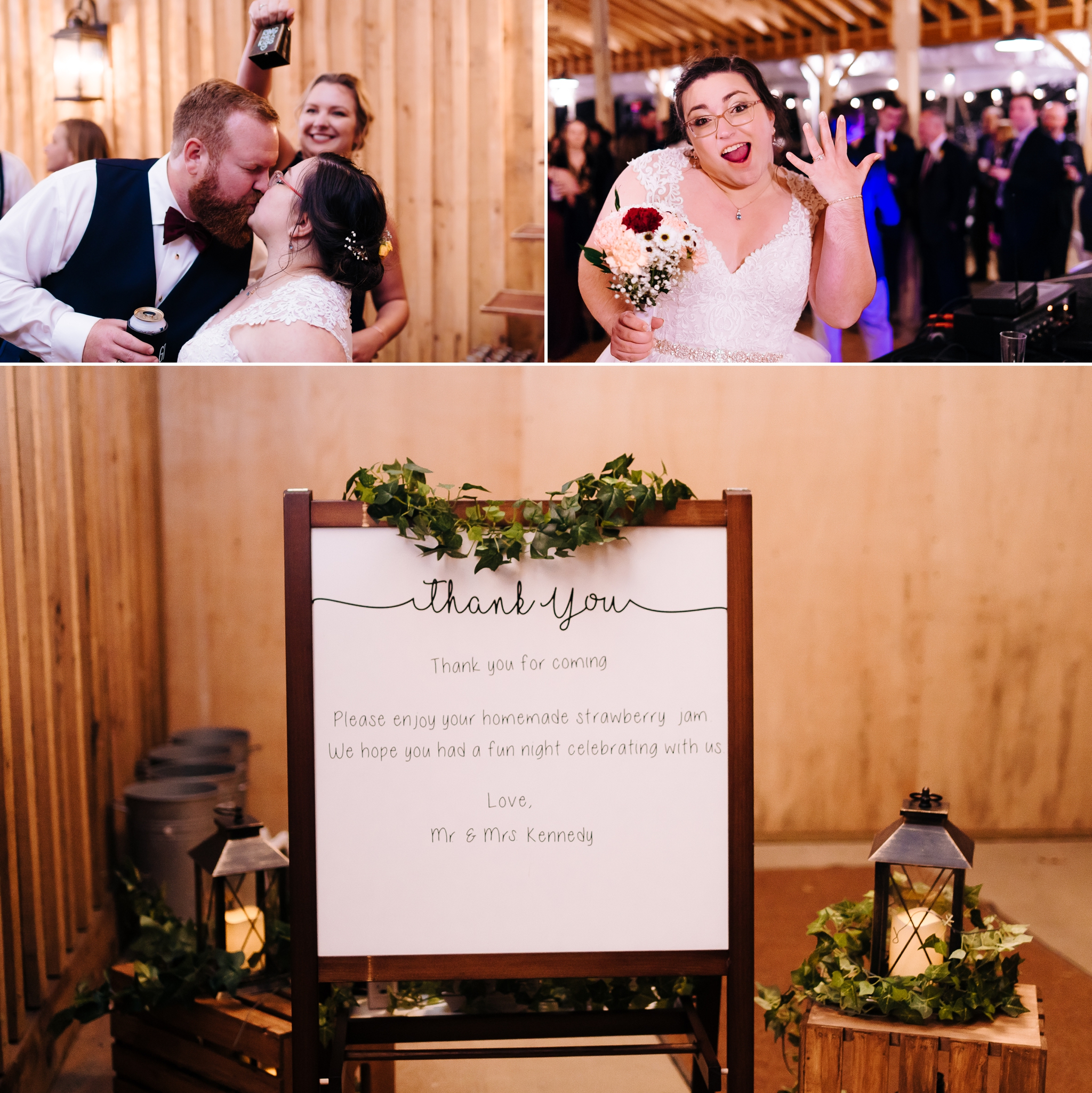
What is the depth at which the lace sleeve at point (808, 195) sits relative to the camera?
9.19 ft

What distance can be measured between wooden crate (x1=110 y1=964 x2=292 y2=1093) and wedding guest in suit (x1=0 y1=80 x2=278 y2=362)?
1605mm

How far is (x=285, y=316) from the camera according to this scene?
2678 millimetres

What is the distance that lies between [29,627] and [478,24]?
187cm

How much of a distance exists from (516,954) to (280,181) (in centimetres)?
185

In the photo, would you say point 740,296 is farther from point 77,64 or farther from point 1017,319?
point 77,64

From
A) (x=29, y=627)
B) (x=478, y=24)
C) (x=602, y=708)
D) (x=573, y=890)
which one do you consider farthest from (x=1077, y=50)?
(x=29, y=627)

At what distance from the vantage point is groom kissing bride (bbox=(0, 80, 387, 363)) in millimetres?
2635

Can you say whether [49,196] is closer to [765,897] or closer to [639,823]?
[639,823]

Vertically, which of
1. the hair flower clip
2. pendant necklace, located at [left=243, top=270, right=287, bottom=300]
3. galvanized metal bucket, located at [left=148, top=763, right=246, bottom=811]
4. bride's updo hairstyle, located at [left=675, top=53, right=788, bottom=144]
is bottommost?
galvanized metal bucket, located at [left=148, top=763, right=246, bottom=811]

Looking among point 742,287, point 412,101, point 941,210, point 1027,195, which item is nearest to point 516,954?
point 742,287

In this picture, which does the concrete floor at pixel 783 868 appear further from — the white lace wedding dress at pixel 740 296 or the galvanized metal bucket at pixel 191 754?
the white lace wedding dress at pixel 740 296

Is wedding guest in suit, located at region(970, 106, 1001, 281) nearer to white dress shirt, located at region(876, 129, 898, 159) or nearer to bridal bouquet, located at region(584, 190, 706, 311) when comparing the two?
white dress shirt, located at region(876, 129, 898, 159)

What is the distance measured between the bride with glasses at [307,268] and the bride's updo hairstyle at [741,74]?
2.72 ft

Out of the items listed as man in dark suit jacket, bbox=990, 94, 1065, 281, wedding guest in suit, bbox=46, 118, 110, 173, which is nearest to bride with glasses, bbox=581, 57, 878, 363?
man in dark suit jacket, bbox=990, 94, 1065, 281
